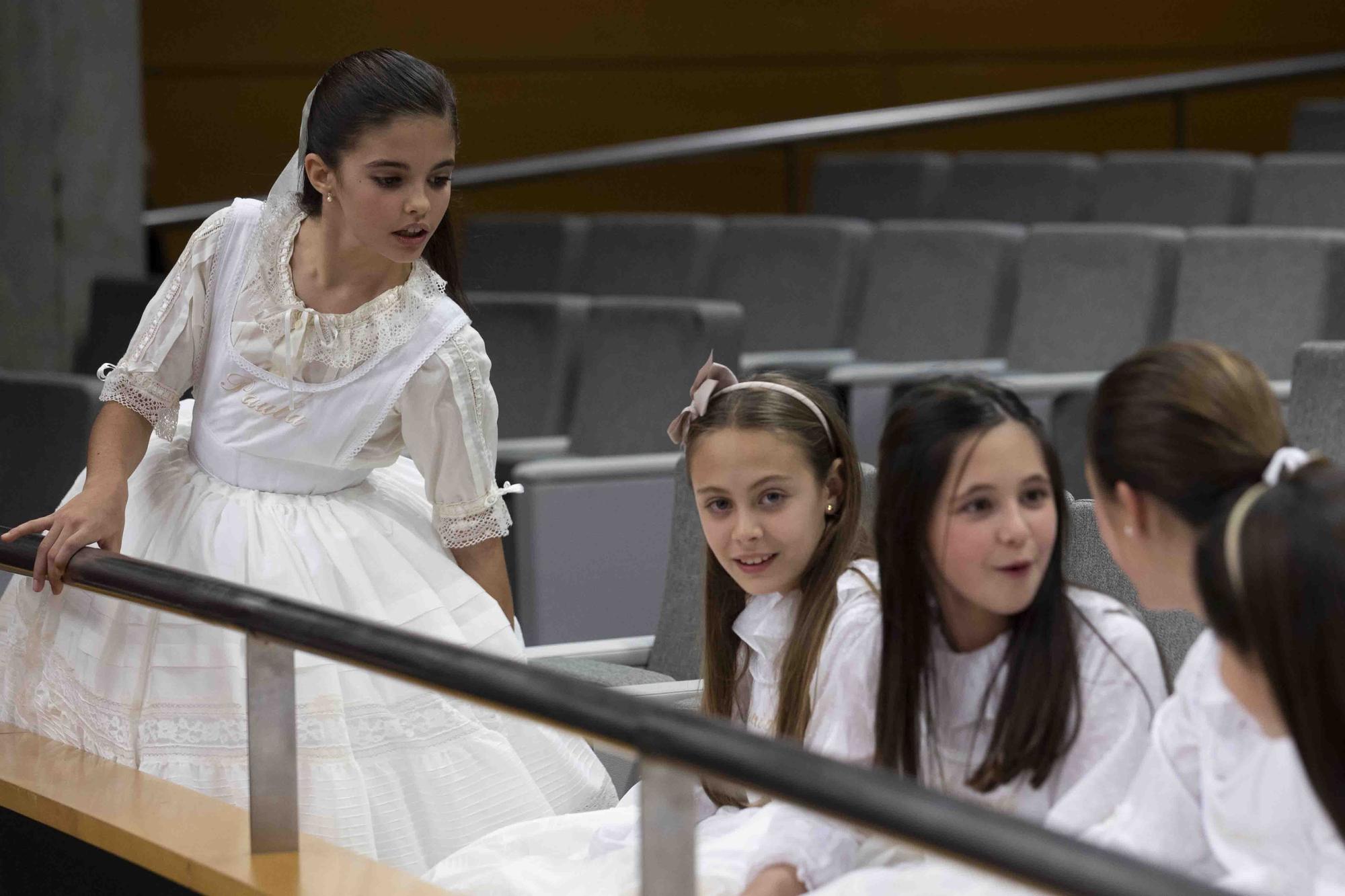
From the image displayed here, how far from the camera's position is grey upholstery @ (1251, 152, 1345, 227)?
4582 millimetres

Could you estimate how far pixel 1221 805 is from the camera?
1.21 m

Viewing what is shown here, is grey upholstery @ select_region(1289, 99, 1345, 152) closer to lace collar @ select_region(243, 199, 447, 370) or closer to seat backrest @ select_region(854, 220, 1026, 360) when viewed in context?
seat backrest @ select_region(854, 220, 1026, 360)

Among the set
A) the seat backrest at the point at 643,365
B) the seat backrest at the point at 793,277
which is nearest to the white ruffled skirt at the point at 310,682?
the seat backrest at the point at 643,365

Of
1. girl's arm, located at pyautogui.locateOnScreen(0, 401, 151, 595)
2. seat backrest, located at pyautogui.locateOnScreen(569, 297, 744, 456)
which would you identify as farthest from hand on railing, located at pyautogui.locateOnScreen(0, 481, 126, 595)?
seat backrest, located at pyautogui.locateOnScreen(569, 297, 744, 456)

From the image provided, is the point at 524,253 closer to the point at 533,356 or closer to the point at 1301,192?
the point at 533,356

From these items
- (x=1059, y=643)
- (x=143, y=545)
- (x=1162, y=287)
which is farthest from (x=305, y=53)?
(x=1059, y=643)

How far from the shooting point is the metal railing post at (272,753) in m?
1.55

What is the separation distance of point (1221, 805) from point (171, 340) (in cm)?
125

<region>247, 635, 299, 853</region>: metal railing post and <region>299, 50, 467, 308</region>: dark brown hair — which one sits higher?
<region>299, 50, 467, 308</region>: dark brown hair

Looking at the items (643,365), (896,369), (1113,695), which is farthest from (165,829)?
(896,369)

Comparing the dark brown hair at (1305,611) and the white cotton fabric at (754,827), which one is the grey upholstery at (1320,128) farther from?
the dark brown hair at (1305,611)

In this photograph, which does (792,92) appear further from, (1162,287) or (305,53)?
(1162,287)

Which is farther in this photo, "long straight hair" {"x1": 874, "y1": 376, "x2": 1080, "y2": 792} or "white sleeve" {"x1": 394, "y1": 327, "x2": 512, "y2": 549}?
"white sleeve" {"x1": 394, "y1": 327, "x2": 512, "y2": 549}

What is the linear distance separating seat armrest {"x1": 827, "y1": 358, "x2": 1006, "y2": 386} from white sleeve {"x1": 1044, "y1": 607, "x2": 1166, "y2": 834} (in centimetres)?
217
